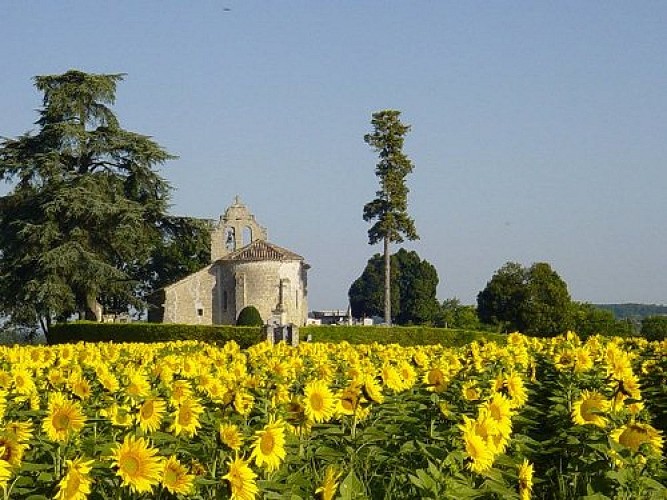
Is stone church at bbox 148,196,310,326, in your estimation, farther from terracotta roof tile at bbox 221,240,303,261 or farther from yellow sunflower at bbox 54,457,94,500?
yellow sunflower at bbox 54,457,94,500

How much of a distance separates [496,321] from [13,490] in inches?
2875

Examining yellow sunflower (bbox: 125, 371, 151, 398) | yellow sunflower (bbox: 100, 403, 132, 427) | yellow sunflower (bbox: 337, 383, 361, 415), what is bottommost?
yellow sunflower (bbox: 100, 403, 132, 427)

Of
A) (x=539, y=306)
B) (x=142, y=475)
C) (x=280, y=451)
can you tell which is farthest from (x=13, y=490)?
(x=539, y=306)

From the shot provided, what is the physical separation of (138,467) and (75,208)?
41.1m

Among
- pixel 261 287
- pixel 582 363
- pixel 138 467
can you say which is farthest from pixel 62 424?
pixel 261 287

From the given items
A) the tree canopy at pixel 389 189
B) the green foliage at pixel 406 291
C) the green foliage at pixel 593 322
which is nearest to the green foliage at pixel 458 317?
the green foliage at pixel 406 291

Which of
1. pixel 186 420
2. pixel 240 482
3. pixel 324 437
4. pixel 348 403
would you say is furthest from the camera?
pixel 324 437

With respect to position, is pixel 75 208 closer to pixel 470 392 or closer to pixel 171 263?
pixel 171 263

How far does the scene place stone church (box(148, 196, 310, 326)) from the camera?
A: 5156 centimetres

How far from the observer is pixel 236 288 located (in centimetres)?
5234

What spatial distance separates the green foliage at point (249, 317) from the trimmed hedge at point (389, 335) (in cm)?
1166

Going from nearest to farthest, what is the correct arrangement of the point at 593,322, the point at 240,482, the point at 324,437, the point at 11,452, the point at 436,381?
1. the point at 240,482
2. the point at 11,452
3. the point at 324,437
4. the point at 436,381
5. the point at 593,322

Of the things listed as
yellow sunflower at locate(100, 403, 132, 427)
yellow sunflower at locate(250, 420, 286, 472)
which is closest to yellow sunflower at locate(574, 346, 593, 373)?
yellow sunflower at locate(100, 403, 132, 427)

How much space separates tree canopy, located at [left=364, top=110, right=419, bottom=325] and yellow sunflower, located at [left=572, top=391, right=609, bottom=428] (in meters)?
51.4
